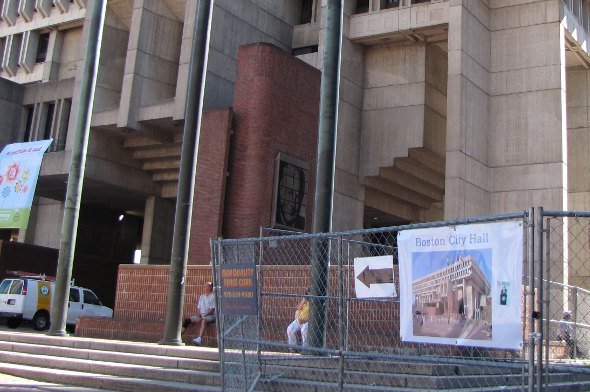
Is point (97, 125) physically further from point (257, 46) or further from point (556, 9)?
point (556, 9)

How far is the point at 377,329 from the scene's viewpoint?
40.9 ft

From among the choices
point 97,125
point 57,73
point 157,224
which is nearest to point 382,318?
point 97,125

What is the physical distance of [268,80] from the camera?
23.9 meters

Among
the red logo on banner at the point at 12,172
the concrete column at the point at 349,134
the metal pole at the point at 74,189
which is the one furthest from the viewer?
the concrete column at the point at 349,134

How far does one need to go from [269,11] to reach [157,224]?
11.2 meters

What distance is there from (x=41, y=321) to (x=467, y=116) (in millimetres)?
16921

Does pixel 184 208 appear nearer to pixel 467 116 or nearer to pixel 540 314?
pixel 540 314

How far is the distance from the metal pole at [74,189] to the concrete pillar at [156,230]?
15736 mm

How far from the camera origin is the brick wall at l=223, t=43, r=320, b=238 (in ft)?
77.2

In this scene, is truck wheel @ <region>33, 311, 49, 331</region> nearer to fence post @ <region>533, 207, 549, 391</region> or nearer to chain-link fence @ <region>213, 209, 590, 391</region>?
chain-link fence @ <region>213, 209, 590, 391</region>

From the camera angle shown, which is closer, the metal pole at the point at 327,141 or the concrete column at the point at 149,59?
the metal pole at the point at 327,141

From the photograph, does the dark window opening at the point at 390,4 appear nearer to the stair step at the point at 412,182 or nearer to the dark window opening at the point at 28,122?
the stair step at the point at 412,182

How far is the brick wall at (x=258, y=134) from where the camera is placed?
23.5m

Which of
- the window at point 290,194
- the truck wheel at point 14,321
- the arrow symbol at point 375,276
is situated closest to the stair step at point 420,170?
the window at point 290,194
